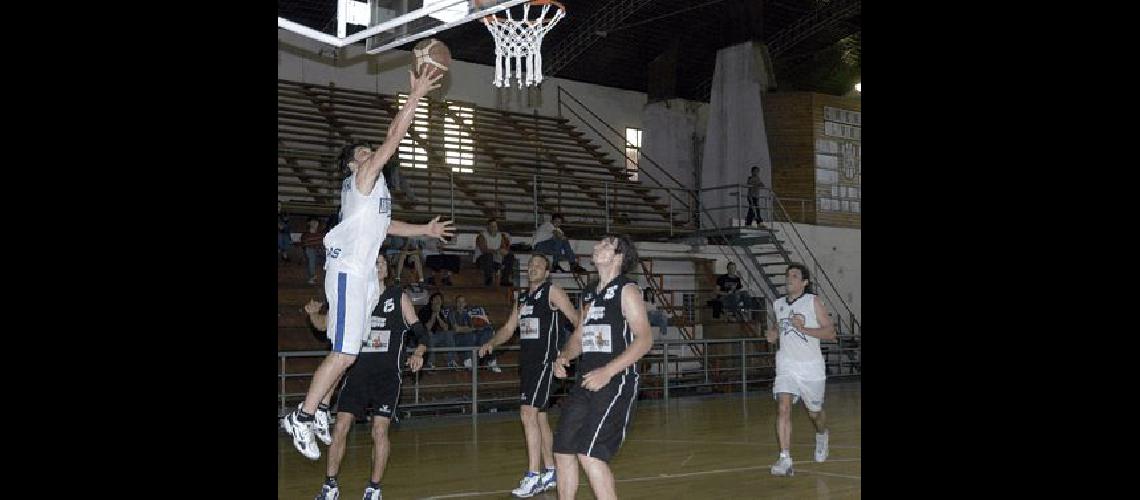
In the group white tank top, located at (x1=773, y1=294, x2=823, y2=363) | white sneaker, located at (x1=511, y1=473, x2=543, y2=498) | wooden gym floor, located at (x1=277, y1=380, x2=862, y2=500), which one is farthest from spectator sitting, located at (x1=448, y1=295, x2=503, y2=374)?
white sneaker, located at (x1=511, y1=473, x2=543, y2=498)

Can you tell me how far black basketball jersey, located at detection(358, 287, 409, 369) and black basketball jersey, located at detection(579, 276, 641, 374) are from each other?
263cm

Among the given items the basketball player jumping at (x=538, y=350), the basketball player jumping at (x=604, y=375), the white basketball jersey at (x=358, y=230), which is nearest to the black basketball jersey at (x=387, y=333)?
the basketball player jumping at (x=538, y=350)

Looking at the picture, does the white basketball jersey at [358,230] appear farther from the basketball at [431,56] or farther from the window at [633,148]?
the window at [633,148]

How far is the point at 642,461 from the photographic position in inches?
400

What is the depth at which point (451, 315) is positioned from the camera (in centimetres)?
1606

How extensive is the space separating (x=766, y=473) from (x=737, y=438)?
9.89 feet

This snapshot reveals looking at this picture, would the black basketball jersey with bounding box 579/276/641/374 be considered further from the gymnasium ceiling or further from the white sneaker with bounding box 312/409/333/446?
the gymnasium ceiling

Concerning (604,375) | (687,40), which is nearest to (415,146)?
(687,40)

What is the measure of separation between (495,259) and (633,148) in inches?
351

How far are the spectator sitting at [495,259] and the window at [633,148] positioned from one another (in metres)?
8.00

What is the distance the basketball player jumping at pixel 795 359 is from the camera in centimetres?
900

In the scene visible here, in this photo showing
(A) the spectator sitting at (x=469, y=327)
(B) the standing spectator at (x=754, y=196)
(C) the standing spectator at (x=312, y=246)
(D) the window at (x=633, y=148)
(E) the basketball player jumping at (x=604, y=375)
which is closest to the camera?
(E) the basketball player jumping at (x=604, y=375)
